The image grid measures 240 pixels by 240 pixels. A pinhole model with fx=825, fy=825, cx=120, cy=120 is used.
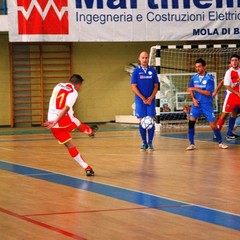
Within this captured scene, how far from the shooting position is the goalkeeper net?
23.4 metres

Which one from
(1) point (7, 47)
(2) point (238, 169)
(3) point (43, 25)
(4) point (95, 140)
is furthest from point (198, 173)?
(1) point (7, 47)

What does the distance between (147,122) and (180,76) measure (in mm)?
9162

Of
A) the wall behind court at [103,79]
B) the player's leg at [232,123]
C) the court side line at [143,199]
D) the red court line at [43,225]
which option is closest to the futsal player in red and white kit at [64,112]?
the court side line at [143,199]

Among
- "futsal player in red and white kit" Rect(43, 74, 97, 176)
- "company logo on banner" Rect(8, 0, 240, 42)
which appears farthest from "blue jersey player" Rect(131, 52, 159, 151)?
"company logo on banner" Rect(8, 0, 240, 42)

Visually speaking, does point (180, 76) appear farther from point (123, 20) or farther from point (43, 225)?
point (43, 225)

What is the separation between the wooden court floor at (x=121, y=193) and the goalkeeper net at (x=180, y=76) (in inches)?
224

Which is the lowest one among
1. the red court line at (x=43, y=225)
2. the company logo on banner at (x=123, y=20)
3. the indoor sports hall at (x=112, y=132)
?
the red court line at (x=43, y=225)

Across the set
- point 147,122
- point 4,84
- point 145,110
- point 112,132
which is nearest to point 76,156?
point 147,122

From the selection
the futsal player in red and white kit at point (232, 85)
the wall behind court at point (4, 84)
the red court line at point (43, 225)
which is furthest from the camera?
the wall behind court at point (4, 84)

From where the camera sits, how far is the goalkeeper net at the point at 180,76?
76.7ft

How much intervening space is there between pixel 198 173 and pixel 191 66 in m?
12.8

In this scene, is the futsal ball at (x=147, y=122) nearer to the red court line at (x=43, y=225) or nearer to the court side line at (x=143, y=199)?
Result: the court side line at (x=143, y=199)

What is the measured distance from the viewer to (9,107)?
24406mm

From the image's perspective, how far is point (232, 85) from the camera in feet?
57.7
